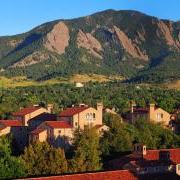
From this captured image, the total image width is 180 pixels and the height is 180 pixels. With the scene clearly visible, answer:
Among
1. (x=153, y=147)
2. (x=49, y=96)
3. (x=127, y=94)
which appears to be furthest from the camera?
(x=127, y=94)

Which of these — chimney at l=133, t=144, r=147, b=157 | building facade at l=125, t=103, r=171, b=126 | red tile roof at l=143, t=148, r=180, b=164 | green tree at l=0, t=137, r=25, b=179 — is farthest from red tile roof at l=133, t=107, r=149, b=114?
green tree at l=0, t=137, r=25, b=179

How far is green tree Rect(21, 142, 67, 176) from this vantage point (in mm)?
69188

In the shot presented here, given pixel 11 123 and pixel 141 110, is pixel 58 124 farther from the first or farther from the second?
pixel 141 110

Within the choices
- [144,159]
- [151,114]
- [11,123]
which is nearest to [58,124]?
[11,123]

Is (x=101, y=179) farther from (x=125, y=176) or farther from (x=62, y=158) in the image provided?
(x=62, y=158)

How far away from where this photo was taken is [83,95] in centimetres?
17525

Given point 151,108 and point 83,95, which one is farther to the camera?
point 83,95

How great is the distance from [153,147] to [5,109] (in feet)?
138

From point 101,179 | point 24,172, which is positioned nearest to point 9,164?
point 24,172

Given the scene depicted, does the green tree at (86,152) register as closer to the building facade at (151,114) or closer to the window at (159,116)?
the building facade at (151,114)

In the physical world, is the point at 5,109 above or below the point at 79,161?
above

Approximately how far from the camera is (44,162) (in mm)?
70750

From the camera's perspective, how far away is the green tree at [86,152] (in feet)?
233

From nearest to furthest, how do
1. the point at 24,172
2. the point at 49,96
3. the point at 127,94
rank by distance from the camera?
the point at 24,172 → the point at 49,96 → the point at 127,94
